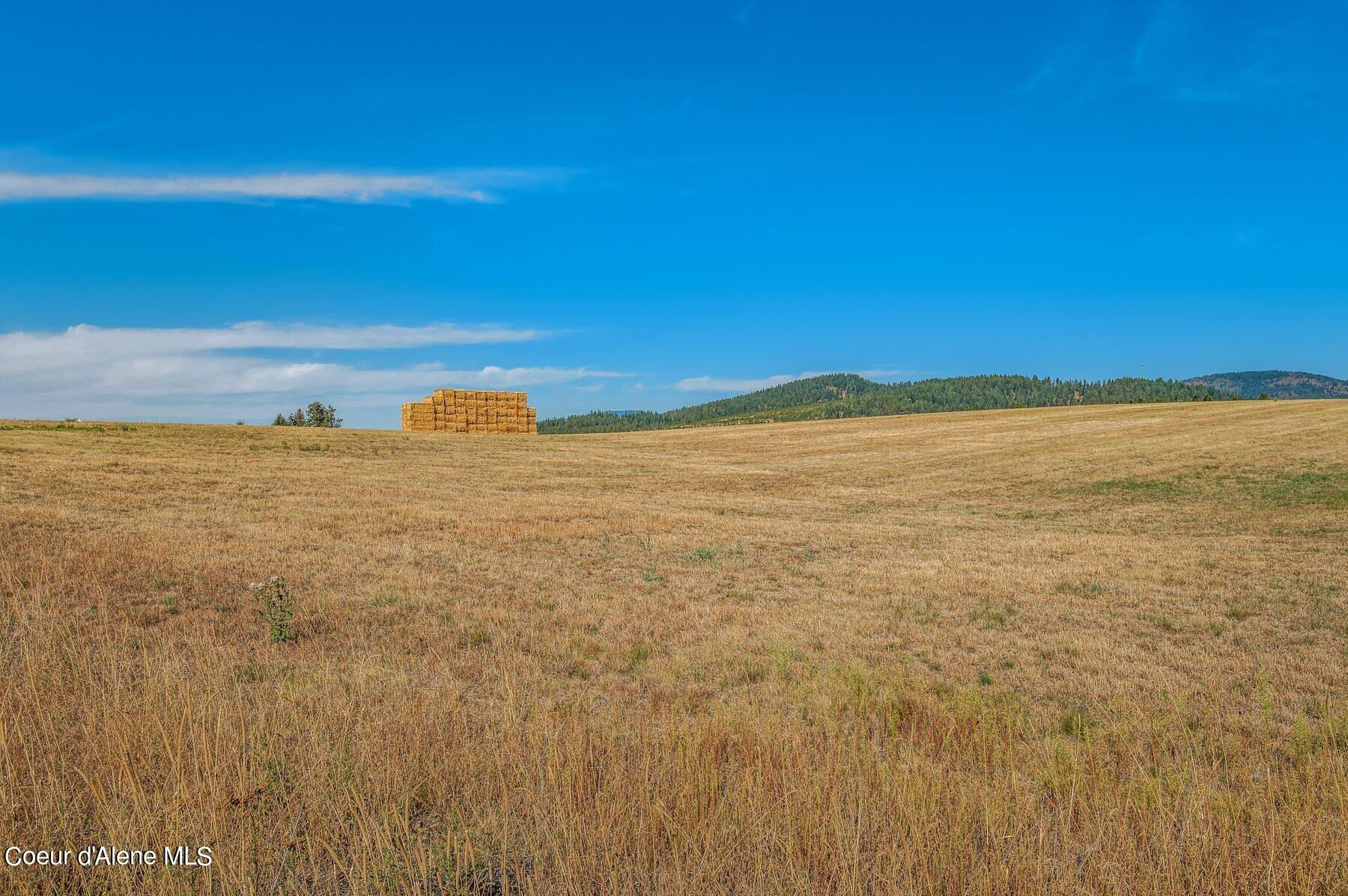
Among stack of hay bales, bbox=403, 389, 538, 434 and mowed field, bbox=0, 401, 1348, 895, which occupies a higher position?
stack of hay bales, bbox=403, 389, 538, 434

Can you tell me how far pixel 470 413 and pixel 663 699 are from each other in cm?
6613

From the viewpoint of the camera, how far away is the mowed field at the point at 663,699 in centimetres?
425

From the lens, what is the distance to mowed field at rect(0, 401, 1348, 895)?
13.9 feet

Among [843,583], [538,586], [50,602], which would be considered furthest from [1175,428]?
[50,602]

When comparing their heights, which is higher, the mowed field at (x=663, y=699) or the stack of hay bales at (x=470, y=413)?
the stack of hay bales at (x=470, y=413)

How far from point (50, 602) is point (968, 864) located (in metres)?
12.3

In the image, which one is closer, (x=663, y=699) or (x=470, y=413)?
(x=663, y=699)

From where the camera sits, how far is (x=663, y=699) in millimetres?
7934

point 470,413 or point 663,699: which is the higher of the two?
point 470,413

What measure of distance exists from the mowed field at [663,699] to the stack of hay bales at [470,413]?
46592mm

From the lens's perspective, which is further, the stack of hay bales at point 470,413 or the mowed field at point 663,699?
the stack of hay bales at point 470,413

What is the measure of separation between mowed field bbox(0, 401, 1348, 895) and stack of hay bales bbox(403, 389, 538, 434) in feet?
153

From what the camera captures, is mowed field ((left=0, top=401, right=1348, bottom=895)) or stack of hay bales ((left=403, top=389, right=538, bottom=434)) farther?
stack of hay bales ((left=403, top=389, right=538, bottom=434))

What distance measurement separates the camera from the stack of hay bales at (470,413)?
227 ft
